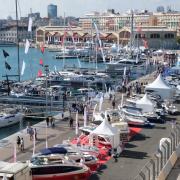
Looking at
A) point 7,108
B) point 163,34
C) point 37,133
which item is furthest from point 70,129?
point 163,34

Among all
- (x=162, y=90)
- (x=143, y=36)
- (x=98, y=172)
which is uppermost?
(x=143, y=36)

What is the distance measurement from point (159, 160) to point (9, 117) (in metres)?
16.9

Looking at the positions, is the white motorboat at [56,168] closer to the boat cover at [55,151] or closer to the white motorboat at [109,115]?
the boat cover at [55,151]

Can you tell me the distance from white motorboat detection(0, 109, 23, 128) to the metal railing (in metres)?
13.6

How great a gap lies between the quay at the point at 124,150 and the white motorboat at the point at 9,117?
14.8 ft

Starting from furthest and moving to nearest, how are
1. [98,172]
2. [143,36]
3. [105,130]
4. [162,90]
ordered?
[143,36]
[162,90]
[105,130]
[98,172]

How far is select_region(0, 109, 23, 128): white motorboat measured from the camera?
3244 centimetres

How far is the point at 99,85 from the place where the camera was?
52.5 meters

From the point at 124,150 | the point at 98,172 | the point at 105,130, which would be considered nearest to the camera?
the point at 98,172

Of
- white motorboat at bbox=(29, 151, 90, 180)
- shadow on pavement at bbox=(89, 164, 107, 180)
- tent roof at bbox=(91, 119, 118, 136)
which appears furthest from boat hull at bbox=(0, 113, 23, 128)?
white motorboat at bbox=(29, 151, 90, 180)

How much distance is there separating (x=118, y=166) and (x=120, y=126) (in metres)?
5.07

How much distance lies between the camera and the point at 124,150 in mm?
22625

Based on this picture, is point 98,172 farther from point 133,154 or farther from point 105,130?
point 105,130

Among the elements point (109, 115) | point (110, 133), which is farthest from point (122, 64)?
point (110, 133)
